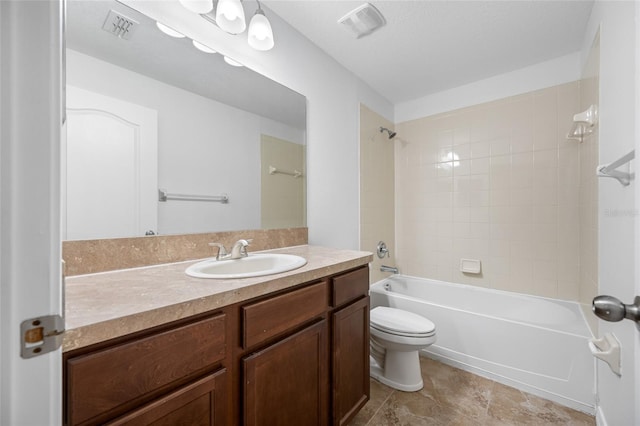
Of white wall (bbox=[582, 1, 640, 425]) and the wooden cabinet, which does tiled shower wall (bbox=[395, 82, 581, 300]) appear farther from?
the wooden cabinet

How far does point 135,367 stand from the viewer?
0.63 meters

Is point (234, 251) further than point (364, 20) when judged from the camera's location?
No

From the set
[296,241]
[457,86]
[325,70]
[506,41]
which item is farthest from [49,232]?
[457,86]

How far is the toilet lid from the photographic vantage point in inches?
66.1

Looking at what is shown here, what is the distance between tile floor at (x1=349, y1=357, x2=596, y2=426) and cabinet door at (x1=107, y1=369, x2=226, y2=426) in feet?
3.39

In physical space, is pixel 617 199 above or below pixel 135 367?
above

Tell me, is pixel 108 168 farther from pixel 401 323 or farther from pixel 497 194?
pixel 497 194

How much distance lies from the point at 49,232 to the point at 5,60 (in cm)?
23

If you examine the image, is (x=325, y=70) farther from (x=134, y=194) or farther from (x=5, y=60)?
(x=5, y=60)

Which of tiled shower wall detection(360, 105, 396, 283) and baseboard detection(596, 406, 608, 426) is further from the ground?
tiled shower wall detection(360, 105, 396, 283)

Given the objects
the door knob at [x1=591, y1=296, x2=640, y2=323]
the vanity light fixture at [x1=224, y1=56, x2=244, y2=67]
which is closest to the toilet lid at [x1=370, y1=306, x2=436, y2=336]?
the door knob at [x1=591, y1=296, x2=640, y2=323]

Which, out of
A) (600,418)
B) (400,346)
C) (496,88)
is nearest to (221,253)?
(400,346)

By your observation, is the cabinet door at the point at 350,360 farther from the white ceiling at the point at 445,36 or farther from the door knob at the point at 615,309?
the white ceiling at the point at 445,36

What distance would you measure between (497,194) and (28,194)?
110 inches
